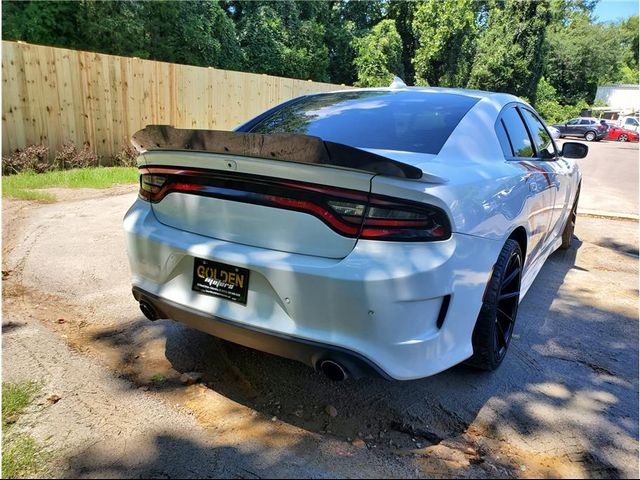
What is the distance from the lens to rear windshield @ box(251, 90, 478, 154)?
2.72 m

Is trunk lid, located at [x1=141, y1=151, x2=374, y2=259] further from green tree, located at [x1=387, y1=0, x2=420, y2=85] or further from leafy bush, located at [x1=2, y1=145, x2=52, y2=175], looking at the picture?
green tree, located at [x1=387, y1=0, x2=420, y2=85]

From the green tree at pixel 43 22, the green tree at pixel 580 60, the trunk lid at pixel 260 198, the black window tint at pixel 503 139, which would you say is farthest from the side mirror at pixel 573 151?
the green tree at pixel 580 60

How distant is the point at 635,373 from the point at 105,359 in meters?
3.28

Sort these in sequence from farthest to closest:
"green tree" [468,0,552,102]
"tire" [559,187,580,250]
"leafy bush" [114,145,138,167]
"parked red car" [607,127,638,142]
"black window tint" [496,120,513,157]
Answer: "parked red car" [607,127,638,142], "green tree" [468,0,552,102], "leafy bush" [114,145,138,167], "tire" [559,187,580,250], "black window tint" [496,120,513,157]

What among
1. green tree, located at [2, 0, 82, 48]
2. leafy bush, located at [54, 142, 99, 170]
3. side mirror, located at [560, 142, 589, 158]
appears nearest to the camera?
side mirror, located at [560, 142, 589, 158]

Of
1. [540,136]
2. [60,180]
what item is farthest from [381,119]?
[60,180]

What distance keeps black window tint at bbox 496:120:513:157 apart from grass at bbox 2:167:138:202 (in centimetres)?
561

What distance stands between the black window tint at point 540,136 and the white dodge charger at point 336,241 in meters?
1.24

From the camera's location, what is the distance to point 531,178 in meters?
3.23

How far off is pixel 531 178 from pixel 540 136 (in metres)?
1.12

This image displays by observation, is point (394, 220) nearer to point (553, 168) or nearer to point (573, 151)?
point (553, 168)

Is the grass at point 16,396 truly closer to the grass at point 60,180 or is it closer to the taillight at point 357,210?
the taillight at point 357,210

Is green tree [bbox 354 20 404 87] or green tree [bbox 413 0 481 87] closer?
green tree [bbox 354 20 404 87]

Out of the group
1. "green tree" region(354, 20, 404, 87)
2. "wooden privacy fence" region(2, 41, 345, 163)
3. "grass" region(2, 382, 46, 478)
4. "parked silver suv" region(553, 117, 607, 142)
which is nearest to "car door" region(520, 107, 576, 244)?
"grass" region(2, 382, 46, 478)
